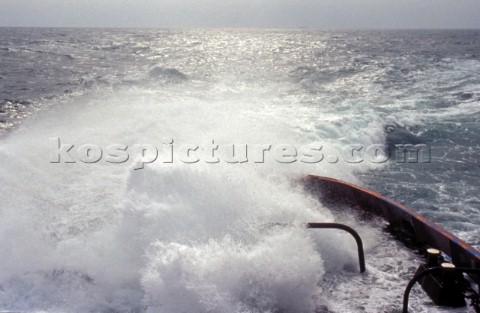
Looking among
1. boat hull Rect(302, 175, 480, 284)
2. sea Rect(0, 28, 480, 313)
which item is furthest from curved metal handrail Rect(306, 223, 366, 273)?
boat hull Rect(302, 175, 480, 284)

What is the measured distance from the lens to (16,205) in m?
5.05

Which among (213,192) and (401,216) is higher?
(213,192)

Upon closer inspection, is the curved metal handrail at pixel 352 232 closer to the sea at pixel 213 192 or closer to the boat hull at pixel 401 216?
the sea at pixel 213 192

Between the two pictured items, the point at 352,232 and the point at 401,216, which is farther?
the point at 401,216

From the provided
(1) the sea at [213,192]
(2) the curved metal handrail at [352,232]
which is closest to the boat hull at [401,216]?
(1) the sea at [213,192]

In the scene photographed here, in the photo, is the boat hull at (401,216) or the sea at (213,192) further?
the boat hull at (401,216)

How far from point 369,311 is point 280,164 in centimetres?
390

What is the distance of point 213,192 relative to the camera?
192 inches

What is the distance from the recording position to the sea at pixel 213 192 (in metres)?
3.55

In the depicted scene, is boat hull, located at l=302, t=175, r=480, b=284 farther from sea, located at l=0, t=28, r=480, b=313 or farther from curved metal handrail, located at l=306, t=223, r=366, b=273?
curved metal handrail, located at l=306, t=223, r=366, b=273

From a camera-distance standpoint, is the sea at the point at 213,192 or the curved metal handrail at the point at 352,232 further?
the curved metal handrail at the point at 352,232

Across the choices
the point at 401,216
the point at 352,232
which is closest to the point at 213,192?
the point at 352,232

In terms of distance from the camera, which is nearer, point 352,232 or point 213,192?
point 352,232

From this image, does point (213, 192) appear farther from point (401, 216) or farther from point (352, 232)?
point (401, 216)
